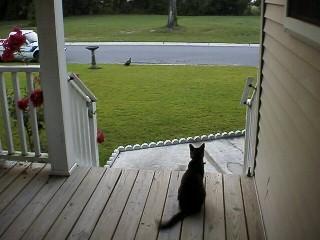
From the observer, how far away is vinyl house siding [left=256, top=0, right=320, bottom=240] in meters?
1.35

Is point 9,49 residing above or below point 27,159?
above

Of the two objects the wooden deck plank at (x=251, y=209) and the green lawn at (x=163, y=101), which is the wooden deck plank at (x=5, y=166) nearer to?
the green lawn at (x=163, y=101)

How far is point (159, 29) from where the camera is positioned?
1838 cm

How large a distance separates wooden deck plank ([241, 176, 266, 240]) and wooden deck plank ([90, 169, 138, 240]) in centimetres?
83

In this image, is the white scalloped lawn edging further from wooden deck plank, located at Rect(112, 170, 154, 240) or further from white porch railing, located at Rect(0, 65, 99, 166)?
wooden deck plank, located at Rect(112, 170, 154, 240)

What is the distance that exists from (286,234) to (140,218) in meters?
1.06

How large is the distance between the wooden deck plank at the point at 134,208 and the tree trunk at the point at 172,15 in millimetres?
15356

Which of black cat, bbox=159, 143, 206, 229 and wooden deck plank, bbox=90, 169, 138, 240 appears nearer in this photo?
wooden deck plank, bbox=90, 169, 138, 240

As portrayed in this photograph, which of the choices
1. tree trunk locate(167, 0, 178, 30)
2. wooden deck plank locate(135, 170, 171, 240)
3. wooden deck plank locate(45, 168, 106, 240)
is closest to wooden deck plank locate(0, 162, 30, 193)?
wooden deck plank locate(45, 168, 106, 240)

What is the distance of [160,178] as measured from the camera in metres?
3.11

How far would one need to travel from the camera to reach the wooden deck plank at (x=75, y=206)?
2.39 m

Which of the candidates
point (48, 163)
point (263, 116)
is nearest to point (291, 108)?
point (263, 116)

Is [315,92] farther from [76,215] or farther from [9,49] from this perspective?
[9,49]

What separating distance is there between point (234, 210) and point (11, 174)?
5.88ft
